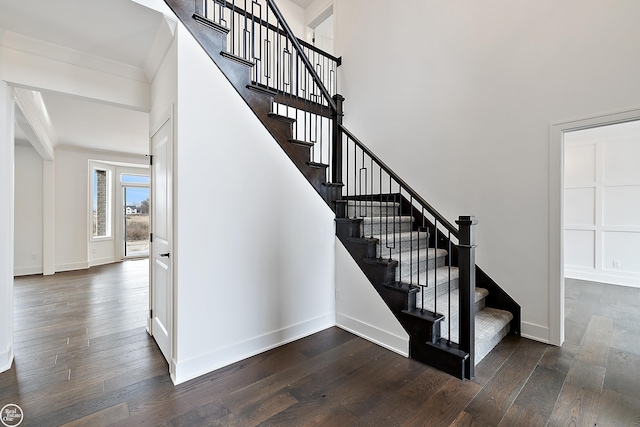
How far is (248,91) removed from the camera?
2.49 m

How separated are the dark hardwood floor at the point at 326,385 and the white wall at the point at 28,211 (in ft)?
12.1

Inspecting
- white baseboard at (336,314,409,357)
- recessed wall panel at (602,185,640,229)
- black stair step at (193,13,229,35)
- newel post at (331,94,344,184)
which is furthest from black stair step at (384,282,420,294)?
recessed wall panel at (602,185,640,229)

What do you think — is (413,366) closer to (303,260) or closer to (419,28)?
(303,260)

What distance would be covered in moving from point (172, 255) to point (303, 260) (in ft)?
3.98

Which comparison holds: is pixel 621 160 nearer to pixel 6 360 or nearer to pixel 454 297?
pixel 454 297

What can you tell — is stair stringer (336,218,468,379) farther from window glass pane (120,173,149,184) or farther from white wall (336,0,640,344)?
window glass pane (120,173,149,184)

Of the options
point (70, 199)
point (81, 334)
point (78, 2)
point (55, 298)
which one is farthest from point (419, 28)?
point (70, 199)

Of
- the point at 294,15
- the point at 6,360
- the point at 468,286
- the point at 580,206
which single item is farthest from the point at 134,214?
the point at 580,206

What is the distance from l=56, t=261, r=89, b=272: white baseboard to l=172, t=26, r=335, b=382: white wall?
597cm

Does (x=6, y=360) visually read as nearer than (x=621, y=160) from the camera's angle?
Yes

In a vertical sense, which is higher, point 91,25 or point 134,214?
point 91,25

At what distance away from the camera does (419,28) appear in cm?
351

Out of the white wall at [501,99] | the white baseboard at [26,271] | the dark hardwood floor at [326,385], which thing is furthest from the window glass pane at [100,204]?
the white wall at [501,99]

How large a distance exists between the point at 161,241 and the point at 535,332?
3.71m
